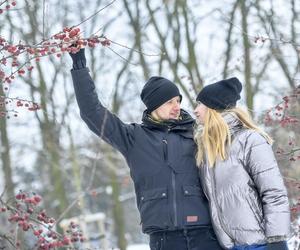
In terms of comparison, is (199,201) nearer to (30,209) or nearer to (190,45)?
(30,209)

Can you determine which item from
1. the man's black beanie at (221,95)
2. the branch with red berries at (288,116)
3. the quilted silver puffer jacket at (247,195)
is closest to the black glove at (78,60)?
the man's black beanie at (221,95)

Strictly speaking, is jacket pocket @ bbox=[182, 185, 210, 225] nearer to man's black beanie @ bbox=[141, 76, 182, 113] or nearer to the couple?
the couple

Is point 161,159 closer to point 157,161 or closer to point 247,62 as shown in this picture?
point 157,161

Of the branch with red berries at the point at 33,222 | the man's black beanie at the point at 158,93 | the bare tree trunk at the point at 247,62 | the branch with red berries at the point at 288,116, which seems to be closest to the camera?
the man's black beanie at the point at 158,93

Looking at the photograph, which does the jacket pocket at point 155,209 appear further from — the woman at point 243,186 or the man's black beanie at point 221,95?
the man's black beanie at point 221,95

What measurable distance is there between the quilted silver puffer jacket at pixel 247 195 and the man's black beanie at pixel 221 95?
0.27m

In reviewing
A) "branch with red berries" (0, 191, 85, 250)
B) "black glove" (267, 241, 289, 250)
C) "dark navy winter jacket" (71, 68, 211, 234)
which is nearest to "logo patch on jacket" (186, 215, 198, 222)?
"dark navy winter jacket" (71, 68, 211, 234)

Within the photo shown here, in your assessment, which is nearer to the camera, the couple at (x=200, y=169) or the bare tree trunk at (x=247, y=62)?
the couple at (x=200, y=169)

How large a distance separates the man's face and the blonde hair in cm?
21

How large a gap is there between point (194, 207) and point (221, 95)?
652 millimetres

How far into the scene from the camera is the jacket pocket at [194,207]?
4098 millimetres

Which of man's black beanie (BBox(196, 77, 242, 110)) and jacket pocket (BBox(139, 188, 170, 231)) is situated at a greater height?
man's black beanie (BBox(196, 77, 242, 110))

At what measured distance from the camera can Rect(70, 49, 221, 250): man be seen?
162 inches

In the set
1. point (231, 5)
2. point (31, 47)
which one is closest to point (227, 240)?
point (31, 47)
